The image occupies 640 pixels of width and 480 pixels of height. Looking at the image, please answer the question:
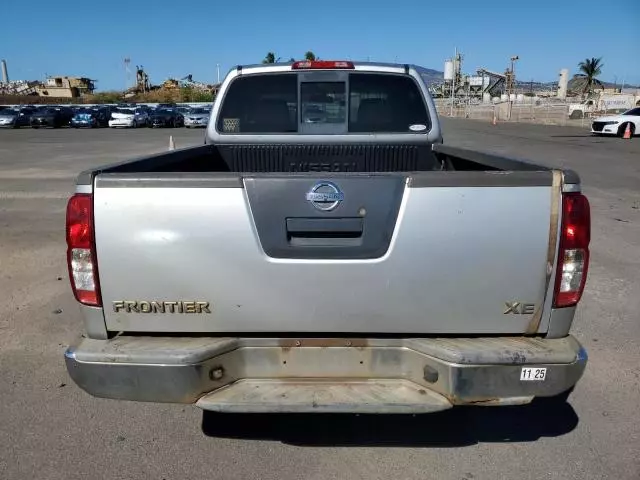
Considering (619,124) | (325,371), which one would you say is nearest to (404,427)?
(325,371)

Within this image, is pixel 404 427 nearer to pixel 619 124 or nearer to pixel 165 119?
pixel 619 124

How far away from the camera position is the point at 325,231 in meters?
2.36

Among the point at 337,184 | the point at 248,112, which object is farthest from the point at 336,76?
the point at 337,184

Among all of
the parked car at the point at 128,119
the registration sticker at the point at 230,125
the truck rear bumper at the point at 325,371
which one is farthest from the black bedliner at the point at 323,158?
the parked car at the point at 128,119

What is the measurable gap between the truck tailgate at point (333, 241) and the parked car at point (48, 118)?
148 ft

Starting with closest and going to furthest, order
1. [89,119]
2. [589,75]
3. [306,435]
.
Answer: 1. [306,435]
2. [89,119]
3. [589,75]

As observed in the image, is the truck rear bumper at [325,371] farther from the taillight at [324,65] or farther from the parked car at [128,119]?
the parked car at [128,119]

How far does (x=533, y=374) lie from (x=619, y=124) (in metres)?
27.3

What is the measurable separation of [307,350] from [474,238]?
0.92 metres

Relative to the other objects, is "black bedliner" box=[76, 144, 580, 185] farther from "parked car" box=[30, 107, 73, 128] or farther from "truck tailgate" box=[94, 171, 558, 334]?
"parked car" box=[30, 107, 73, 128]

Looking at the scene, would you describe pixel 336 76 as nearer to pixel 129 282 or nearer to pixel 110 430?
pixel 129 282

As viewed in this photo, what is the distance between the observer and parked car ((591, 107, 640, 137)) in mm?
25109

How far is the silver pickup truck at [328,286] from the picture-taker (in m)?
2.33

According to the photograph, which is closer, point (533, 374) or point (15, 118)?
point (533, 374)
